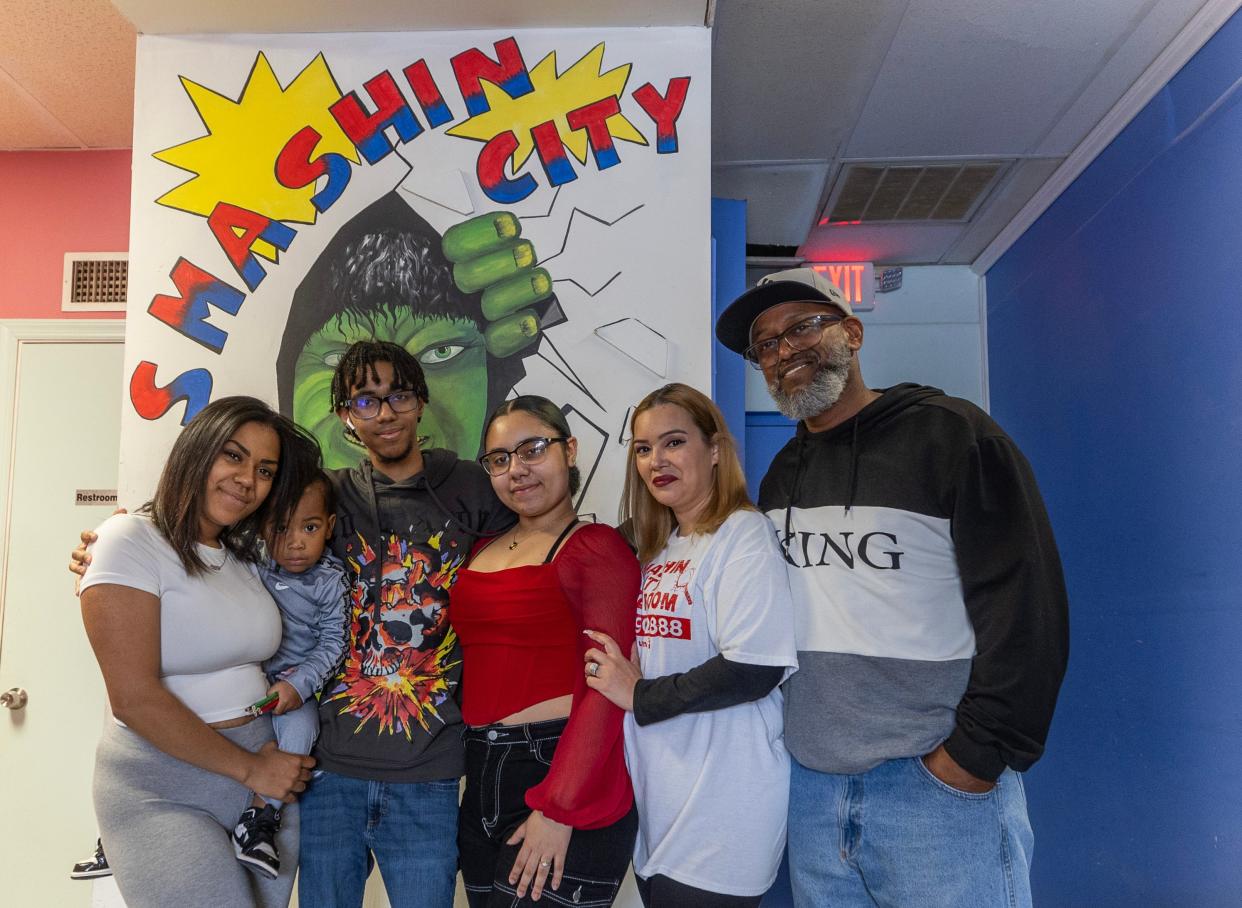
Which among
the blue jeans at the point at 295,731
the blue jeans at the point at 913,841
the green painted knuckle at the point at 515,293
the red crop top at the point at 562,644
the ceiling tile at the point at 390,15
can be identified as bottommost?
the blue jeans at the point at 913,841

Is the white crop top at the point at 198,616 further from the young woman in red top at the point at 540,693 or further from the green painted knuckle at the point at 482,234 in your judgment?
the green painted knuckle at the point at 482,234

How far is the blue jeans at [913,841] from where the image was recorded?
153 cm

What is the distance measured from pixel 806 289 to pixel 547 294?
0.92 meters

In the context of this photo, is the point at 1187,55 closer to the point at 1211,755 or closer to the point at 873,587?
the point at 1211,755

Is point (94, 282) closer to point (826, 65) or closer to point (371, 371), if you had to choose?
point (371, 371)

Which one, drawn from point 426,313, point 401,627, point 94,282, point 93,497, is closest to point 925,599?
point 401,627

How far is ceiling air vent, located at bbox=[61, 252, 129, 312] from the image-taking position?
3613mm

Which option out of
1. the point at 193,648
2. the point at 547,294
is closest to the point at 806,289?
the point at 547,294

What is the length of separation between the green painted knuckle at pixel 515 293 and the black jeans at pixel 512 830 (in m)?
1.24

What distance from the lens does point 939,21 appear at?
2.96 metres

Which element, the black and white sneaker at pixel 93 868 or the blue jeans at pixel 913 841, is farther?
the black and white sneaker at pixel 93 868

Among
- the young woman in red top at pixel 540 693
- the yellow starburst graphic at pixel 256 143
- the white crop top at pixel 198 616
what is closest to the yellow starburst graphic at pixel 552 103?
the yellow starburst graphic at pixel 256 143

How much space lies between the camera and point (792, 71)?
3248 millimetres

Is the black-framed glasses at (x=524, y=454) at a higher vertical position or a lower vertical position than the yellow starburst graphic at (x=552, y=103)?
lower
